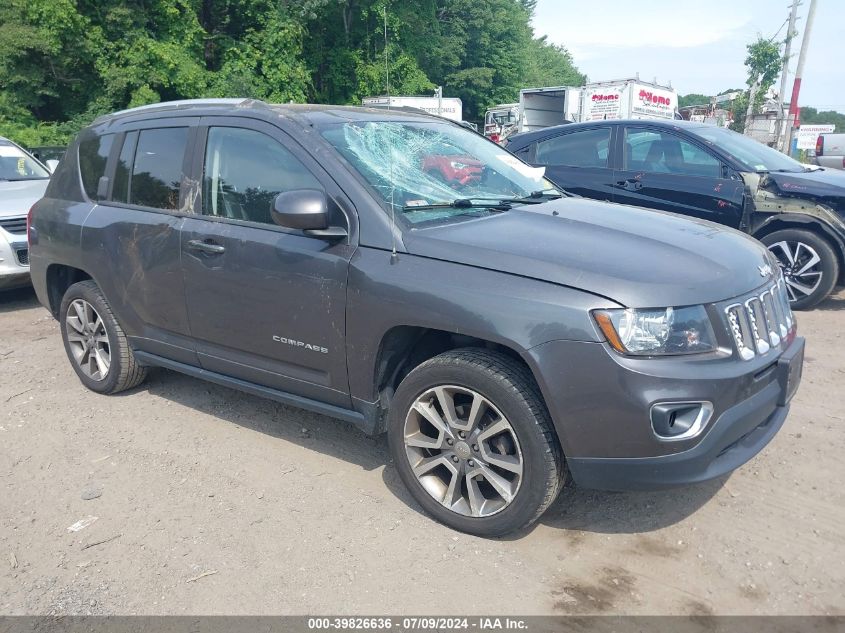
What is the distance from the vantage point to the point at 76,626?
8.42 ft

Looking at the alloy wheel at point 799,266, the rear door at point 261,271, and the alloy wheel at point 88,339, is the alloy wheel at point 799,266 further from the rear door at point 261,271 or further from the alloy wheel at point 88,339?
the alloy wheel at point 88,339

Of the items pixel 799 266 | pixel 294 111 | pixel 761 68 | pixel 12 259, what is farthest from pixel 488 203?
pixel 761 68

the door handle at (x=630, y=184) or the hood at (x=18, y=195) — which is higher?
the door handle at (x=630, y=184)

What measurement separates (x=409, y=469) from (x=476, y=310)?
88cm

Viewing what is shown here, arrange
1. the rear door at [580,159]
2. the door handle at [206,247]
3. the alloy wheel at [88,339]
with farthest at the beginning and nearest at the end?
the rear door at [580,159] < the alloy wheel at [88,339] < the door handle at [206,247]

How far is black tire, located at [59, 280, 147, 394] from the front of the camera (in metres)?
4.46

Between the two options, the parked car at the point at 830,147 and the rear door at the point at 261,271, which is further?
the parked car at the point at 830,147

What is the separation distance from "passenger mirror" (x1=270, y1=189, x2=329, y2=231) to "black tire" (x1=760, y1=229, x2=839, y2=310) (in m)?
5.11

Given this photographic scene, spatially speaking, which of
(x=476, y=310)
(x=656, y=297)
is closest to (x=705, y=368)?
(x=656, y=297)

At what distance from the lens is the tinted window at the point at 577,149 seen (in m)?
7.35

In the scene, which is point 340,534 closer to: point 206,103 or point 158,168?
point 158,168

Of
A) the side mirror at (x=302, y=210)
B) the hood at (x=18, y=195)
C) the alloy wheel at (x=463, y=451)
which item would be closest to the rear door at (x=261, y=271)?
the side mirror at (x=302, y=210)

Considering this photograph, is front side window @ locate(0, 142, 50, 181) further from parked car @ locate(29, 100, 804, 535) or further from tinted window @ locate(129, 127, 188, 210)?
tinted window @ locate(129, 127, 188, 210)

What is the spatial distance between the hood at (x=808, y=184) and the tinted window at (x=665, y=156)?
542mm
